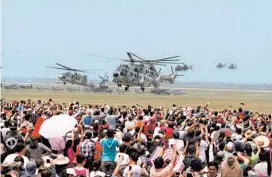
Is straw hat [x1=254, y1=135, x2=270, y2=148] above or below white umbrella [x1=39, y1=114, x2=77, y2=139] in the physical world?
below

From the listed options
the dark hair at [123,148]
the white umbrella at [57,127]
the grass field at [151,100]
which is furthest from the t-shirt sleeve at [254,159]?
the grass field at [151,100]

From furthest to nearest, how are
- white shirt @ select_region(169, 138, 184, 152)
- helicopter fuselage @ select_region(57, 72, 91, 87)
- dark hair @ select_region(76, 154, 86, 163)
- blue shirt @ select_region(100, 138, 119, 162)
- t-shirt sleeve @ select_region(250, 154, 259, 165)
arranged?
helicopter fuselage @ select_region(57, 72, 91, 87) → white shirt @ select_region(169, 138, 184, 152) → blue shirt @ select_region(100, 138, 119, 162) → t-shirt sleeve @ select_region(250, 154, 259, 165) → dark hair @ select_region(76, 154, 86, 163)

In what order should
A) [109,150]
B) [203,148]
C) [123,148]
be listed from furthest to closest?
[203,148], [109,150], [123,148]

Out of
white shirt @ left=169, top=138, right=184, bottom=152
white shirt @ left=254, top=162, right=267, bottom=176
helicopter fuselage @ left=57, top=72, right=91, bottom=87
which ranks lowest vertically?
white shirt @ left=254, top=162, right=267, bottom=176

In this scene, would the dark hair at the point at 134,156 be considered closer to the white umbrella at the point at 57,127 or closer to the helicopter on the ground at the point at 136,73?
the white umbrella at the point at 57,127

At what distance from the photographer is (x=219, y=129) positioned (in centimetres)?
1491

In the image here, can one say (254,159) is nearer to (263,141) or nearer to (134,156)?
(263,141)

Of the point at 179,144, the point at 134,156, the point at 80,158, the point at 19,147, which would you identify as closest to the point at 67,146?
the point at 19,147

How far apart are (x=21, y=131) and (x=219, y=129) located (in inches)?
186

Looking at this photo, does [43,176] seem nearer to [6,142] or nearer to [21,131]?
[6,142]

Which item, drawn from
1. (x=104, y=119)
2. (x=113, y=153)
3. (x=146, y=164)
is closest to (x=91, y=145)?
(x=113, y=153)

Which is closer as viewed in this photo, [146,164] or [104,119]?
[146,164]

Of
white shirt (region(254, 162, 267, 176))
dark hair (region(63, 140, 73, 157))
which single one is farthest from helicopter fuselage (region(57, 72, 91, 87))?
white shirt (region(254, 162, 267, 176))

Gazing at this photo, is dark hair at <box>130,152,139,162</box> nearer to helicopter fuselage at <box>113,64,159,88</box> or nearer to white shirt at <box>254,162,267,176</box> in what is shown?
white shirt at <box>254,162,267,176</box>
